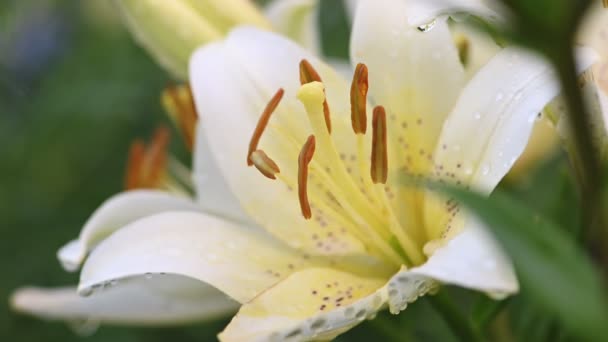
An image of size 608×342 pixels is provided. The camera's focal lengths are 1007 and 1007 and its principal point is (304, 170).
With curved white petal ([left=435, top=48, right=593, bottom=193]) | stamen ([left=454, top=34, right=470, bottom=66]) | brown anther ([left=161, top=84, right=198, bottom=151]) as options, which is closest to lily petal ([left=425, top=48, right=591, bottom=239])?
curved white petal ([left=435, top=48, right=593, bottom=193])

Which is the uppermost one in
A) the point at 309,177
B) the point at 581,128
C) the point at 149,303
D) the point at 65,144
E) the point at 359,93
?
the point at 581,128

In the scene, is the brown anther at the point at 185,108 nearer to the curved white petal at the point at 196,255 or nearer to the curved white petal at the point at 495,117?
the curved white petal at the point at 196,255

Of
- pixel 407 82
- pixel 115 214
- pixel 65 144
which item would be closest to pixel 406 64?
pixel 407 82

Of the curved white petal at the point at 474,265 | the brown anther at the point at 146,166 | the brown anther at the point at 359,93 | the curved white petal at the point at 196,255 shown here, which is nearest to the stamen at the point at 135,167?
the brown anther at the point at 146,166

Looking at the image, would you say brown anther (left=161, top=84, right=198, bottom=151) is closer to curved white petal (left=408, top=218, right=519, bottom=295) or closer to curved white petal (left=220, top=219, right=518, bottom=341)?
curved white petal (left=220, top=219, right=518, bottom=341)

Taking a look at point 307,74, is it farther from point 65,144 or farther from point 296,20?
point 65,144

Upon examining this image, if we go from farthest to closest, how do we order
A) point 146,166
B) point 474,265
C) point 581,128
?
point 146,166
point 474,265
point 581,128
